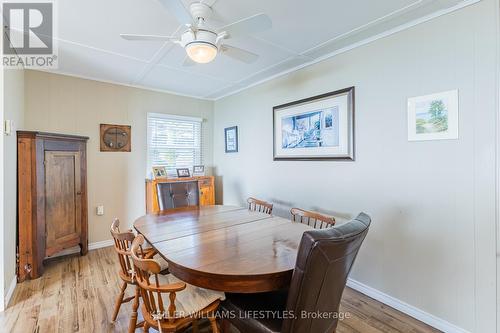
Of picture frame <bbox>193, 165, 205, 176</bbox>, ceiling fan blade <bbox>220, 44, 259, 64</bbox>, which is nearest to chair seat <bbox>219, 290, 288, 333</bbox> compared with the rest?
ceiling fan blade <bbox>220, 44, 259, 64</bbox>

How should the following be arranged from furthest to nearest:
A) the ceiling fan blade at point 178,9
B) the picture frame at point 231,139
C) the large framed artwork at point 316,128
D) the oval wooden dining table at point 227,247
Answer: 1. the picture frame at point 231,139
2. the large framed artwork at point 316,128
3. the ceiling fan blade at point 178,9
4. the oval wooden dining table at point 227,247

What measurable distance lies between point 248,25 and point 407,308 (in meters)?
2.52

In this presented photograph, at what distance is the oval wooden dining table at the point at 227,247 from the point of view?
126 centimetres

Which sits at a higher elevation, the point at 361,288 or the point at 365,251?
the point at 365,251

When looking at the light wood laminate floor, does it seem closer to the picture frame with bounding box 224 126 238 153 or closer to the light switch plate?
the light switch plate

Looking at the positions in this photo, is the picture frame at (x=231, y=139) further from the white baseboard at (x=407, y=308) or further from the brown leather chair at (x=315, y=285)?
the brown leather chair at (x=315, y=285)

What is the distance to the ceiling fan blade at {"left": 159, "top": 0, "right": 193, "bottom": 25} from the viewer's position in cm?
140

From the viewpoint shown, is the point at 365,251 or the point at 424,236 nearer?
the point at 424,236

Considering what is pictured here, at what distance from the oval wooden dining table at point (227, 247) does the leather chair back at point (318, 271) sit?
0.17 meters

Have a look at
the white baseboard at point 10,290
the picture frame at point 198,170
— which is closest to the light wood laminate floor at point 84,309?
the white baseboard at point 10,290

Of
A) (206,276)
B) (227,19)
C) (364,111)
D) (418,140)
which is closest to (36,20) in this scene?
(227,19)

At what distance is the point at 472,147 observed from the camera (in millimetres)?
1784

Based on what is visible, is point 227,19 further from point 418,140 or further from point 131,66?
point 418,140

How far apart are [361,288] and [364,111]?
1719 mm
